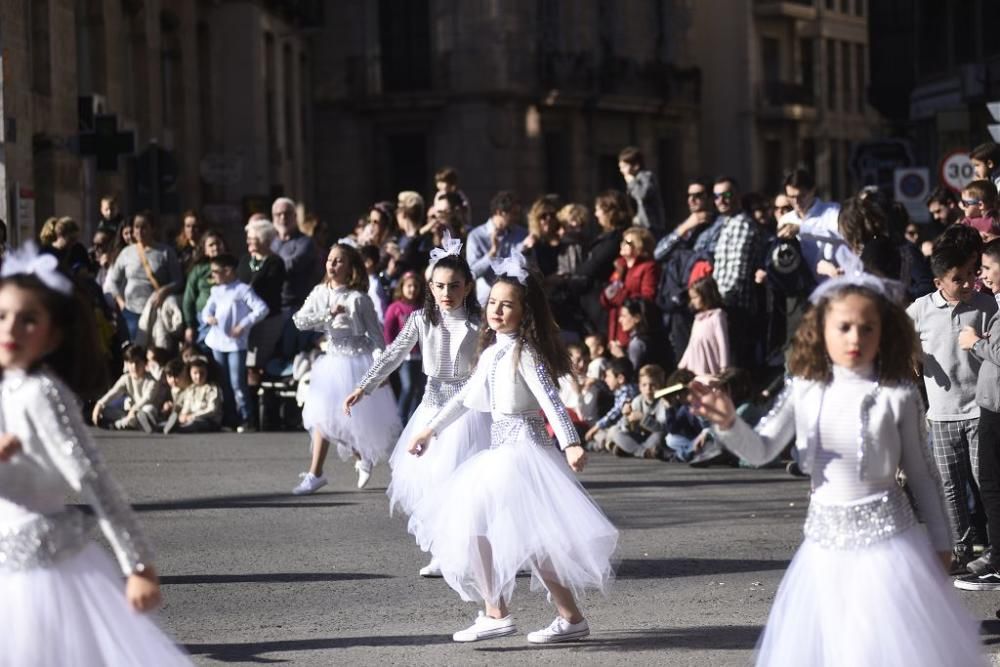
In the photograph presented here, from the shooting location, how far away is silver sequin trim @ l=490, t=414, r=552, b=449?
8.72m

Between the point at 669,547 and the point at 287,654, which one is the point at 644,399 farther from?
the point at 287,654

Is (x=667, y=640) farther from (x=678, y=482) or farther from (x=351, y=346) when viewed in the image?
(x=678, y=482)

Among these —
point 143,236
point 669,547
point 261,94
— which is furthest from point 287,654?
point 261,94

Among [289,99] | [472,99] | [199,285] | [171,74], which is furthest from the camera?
[472,99]

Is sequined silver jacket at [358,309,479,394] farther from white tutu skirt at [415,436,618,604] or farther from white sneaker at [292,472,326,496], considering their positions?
white sneaker at [292,472,326,496]

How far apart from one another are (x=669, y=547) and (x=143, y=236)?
9843 millimetres

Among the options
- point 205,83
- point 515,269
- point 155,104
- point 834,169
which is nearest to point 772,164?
point 834,169

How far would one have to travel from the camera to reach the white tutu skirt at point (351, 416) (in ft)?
44.3

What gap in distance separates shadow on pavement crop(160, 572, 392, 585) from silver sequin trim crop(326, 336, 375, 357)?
372cm

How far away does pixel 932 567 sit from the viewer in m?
6.20

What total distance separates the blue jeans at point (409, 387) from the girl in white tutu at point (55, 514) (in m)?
11.7

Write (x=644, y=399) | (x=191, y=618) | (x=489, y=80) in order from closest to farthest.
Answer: (x=191, y=618) < (x=644, y=399) < (x=489, y=80)

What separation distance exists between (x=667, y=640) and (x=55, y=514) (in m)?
3.48

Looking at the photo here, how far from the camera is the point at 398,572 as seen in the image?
34.3ft
